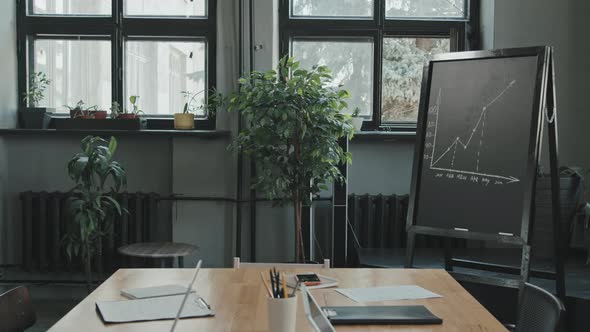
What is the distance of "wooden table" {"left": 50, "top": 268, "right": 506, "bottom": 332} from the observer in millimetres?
1879

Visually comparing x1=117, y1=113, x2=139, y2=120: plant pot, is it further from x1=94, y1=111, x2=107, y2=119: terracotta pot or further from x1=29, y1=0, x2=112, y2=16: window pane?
x1=29, y1=0, x2=112, y2=16: window pane

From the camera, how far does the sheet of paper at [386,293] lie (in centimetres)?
219

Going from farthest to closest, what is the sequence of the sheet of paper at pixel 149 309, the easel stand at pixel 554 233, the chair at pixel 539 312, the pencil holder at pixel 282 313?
the easel stand at pixel 554 233 < the sheet of paper at pixel 149 309 < the chair at pixel 539 312 < the pencil holder at pixel 282 313

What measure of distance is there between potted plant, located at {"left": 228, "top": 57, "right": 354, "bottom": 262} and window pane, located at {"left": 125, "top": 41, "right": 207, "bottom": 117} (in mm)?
942

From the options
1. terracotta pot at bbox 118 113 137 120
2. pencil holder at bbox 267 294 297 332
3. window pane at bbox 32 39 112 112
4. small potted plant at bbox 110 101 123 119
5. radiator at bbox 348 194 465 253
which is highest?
window pane at bbox 32 39 112 112

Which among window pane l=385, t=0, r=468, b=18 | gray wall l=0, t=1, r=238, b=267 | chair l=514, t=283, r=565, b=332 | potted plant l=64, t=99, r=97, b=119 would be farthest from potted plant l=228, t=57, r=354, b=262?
chair l=514, t=283, r=565, b=332

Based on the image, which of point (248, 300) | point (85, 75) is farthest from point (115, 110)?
point (248, 300)

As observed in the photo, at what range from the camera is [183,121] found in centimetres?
489

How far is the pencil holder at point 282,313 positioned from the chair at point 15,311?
905 mm

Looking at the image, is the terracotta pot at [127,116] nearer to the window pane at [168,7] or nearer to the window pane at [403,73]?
the window pane at [168,7]

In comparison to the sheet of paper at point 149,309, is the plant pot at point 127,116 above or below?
above

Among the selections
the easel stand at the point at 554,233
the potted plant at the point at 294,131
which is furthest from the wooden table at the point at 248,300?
the potted plant at the point at 294,131

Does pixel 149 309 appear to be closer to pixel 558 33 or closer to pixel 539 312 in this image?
pixel 539 312

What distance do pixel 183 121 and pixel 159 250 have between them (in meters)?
1.05
